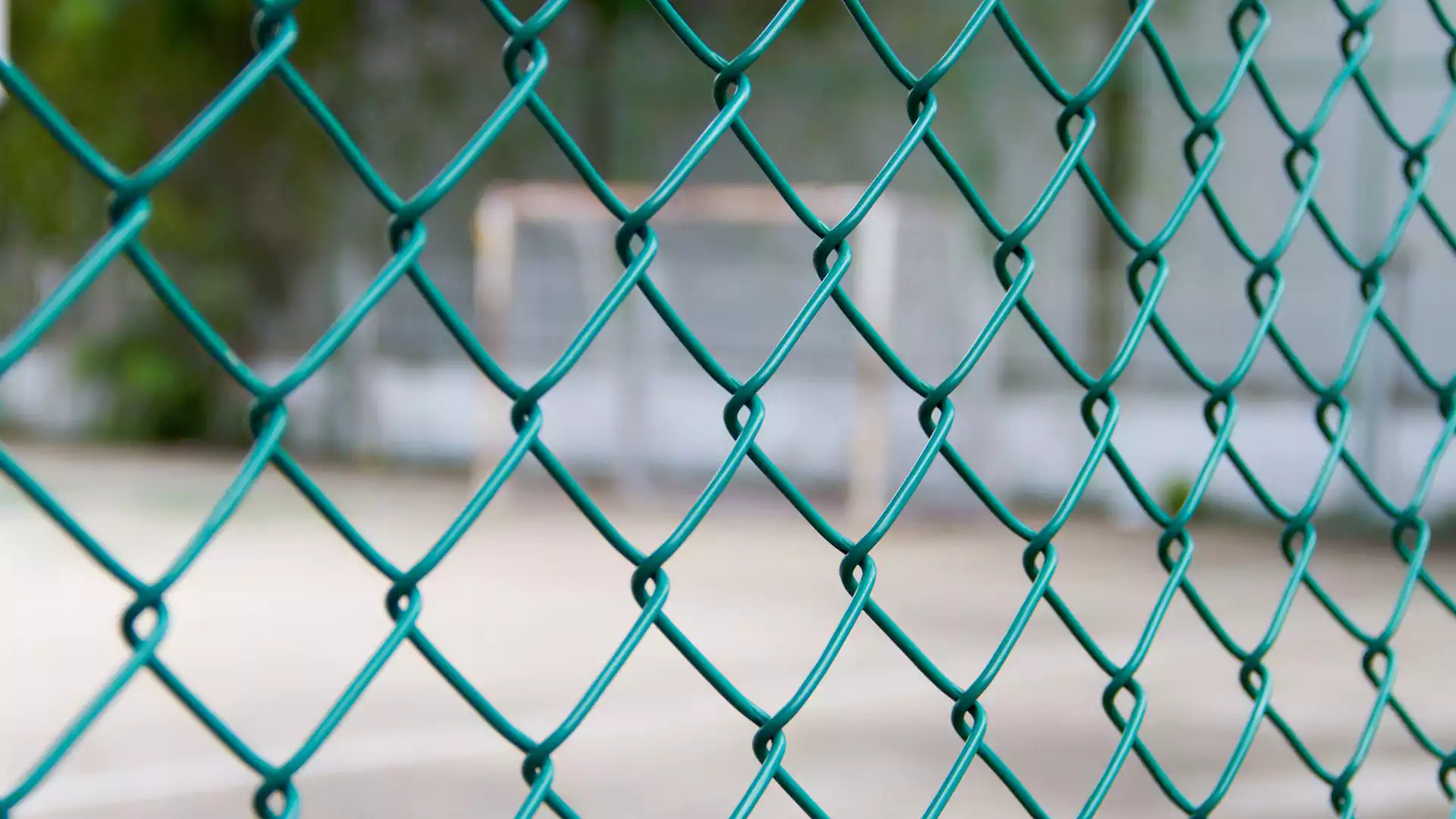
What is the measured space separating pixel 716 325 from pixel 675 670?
401 centimetres

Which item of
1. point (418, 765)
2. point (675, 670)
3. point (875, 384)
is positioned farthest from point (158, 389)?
point (418, 765)

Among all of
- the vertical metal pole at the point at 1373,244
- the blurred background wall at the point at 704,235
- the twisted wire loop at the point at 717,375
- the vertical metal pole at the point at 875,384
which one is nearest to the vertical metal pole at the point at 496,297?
the blurred background wall at the point at 704,235

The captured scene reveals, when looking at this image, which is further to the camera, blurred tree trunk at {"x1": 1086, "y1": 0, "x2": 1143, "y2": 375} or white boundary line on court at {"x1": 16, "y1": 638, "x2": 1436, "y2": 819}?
blurred tree trunk at {"x1": 1086, "y1": 0, "x2": 1143, "y2": 375}

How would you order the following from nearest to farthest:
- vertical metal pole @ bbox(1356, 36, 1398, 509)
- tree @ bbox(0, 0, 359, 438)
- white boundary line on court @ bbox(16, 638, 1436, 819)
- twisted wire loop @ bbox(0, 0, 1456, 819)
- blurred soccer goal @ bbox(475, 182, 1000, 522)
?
1. twisted wire loop @ bbox(0, 0, 1456, 819)
2. white boundary line on court @ bbox(16, 638, 1436, 819)
3. vertical metal pole @ bbox(1356, 36, 1398, 509)
4. blurred soccer goal @ bbox(475, 182, 1000, 522)
5. tree @ bbox(0, 0, 359, 438)

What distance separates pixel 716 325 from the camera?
7617mm

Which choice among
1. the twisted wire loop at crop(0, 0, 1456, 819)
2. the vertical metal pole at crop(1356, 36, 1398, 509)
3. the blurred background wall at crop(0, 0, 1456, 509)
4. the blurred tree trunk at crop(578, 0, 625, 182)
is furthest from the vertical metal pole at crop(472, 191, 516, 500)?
the twisted wire loop at crop(0, 0, 1456, 819)

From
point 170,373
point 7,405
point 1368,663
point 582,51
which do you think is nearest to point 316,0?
point 582,51

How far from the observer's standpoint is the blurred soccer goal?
23.0ft

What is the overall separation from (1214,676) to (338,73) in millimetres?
6629

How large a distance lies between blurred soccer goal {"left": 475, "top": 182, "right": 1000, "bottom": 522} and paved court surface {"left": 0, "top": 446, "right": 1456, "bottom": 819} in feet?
3.15

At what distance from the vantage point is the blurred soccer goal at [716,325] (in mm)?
7004

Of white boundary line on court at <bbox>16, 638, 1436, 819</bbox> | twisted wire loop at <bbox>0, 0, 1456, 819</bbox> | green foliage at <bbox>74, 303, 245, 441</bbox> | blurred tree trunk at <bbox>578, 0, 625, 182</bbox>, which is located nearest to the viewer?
twisted wire loop at <bbox>0, 0, 1456, 819</bbox>

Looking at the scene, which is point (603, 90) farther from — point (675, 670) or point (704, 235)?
point (675, 670)

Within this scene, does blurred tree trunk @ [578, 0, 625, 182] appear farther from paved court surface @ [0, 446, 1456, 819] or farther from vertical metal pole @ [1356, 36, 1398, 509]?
vertical metal pole @ [1356, 36, 1398, 509]
